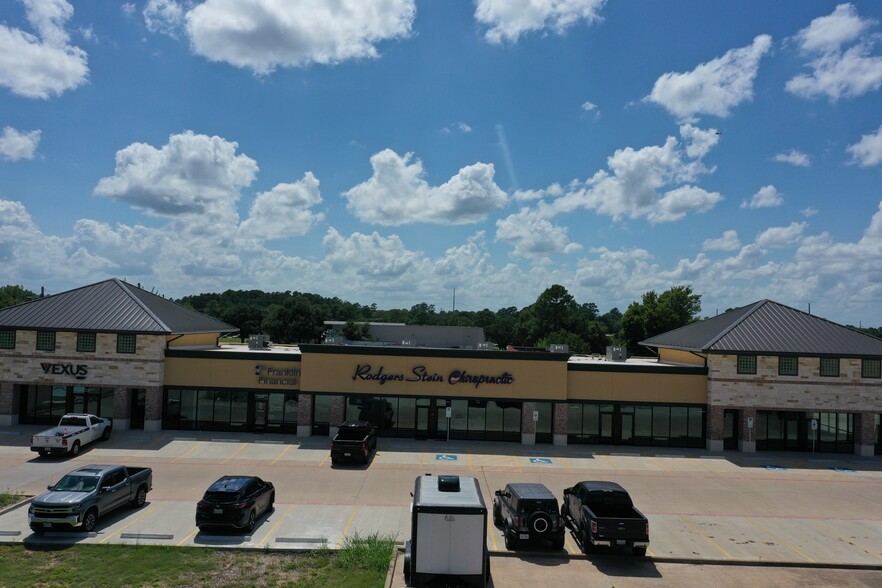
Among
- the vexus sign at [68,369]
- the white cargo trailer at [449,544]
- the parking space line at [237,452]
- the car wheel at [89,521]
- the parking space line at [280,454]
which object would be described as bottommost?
the parking space line at [237,452]

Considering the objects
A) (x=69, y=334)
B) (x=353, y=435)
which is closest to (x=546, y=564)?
(x=353, y=435)

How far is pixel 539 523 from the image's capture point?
1758 cm

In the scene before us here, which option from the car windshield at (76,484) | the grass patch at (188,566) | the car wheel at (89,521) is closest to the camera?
the grass patch at (188,566)

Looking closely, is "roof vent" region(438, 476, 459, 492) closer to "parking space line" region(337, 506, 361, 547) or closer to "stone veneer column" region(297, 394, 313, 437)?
"parking space line" region(337, 506, 361, 547)

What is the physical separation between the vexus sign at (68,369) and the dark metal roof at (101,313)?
2.14 meters

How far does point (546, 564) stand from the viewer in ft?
55.3

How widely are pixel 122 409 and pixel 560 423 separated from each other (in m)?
25.6

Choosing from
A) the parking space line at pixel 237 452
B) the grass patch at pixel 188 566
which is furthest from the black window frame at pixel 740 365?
the parking space line at pixel 237 452

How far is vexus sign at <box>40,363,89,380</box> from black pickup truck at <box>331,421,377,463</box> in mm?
16959

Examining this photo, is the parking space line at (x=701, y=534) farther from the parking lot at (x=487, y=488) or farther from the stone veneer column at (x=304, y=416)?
the stone veneer column at (x=304, y=416)

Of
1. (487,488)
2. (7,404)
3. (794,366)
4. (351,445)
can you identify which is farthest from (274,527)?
(794,366)

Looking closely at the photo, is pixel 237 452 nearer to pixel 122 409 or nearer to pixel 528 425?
pixel 122 409

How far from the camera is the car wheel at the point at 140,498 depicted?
2086cm

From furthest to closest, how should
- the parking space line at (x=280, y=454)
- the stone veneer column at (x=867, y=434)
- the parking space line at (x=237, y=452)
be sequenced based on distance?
1. the stone veneer column at (x=867, y=434)
2. the parking space line at (x=237, y=452)
3. the parking space line at (x=280, y=454)
